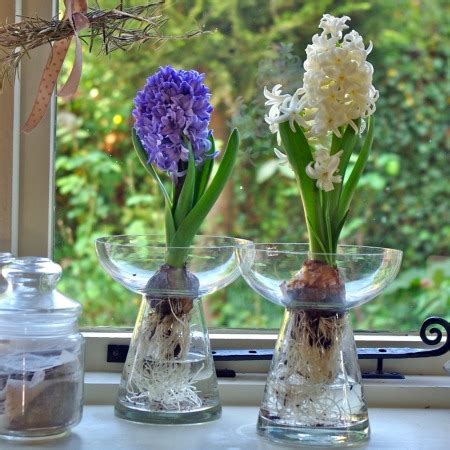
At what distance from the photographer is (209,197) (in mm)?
972

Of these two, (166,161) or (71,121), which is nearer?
(166,161)

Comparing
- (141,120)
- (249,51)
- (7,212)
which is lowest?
(7,212)

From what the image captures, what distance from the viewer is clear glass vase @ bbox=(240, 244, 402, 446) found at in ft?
2.97

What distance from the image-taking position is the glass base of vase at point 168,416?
96 cm

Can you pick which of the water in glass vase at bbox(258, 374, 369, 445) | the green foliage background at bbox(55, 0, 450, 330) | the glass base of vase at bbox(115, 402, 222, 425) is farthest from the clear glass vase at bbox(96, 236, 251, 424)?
the green foliage background at bbox(55, 0, 450, 330)

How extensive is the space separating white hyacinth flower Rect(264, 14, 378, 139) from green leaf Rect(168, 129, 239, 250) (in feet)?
0.24

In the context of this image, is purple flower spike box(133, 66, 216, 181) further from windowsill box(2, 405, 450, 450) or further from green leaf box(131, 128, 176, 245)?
windowsill box(2, 405, 450, 450)

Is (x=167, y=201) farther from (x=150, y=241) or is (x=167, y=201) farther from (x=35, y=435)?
(x=35, y=435)

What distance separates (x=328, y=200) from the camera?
926mm

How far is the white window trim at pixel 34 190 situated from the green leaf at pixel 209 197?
23 cm

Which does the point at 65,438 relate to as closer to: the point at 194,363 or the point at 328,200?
the point at 194,363

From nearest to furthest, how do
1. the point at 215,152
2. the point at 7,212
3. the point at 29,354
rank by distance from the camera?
the point at 29,354 → the point at 215,152 → the point at 7,212

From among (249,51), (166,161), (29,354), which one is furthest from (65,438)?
(249,51)

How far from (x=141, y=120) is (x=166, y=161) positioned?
0.16 ft
